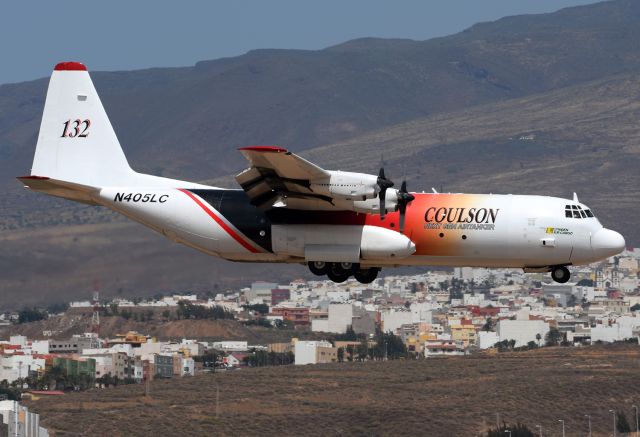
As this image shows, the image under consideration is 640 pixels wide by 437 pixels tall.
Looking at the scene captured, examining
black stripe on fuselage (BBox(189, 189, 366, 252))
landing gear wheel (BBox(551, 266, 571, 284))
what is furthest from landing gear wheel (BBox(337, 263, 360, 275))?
landing gear wheel (BBox(551, 266, 571, 284))

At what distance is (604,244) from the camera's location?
59812mm

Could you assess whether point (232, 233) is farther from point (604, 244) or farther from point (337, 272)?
point (604, 244)

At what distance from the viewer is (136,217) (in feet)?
207

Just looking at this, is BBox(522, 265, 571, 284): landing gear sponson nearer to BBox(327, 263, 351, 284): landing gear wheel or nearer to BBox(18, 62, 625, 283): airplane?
BBox(18, 62, 625, 283): airplane

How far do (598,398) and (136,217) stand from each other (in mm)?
71430

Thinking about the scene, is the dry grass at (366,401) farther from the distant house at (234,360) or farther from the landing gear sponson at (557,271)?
the landing gear sponson at (557,271)

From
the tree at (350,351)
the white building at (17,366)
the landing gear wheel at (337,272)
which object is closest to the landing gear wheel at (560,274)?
the landing gear wheel at (337,272)

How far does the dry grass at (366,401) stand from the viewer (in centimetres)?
11244

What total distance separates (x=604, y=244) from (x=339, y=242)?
1032cm

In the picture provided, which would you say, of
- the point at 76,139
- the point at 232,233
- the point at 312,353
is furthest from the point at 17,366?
the point at 232,233

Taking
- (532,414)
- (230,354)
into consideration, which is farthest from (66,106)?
(230,354)

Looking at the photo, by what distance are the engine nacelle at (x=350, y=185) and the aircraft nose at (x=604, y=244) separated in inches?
363

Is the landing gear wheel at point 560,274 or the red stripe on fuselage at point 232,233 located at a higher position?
the red stripe on fuselage at point 232,233

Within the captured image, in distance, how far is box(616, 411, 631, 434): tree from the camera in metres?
117
